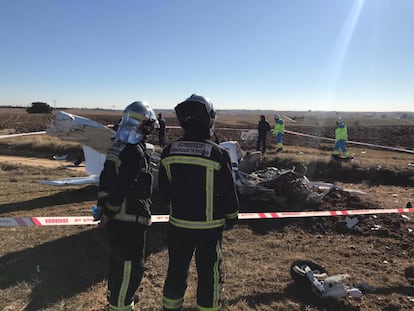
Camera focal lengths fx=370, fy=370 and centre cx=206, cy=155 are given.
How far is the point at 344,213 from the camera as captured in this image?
21.9 feet

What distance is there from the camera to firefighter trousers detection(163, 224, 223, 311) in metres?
3.05

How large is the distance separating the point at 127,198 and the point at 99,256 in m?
2.70

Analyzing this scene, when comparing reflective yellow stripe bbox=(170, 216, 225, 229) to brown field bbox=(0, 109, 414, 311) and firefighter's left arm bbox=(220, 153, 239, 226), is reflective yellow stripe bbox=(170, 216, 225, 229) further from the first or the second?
brown field bbox=(0, 109, 414, 311)

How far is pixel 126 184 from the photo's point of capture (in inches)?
120

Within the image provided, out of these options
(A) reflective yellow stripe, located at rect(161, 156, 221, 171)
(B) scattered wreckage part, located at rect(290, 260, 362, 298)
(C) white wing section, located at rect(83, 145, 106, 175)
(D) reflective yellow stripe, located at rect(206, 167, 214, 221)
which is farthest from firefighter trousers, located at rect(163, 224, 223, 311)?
(C) white wing section, located at rect(83, 145, 106, 175)

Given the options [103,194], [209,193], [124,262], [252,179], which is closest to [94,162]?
[252,179]

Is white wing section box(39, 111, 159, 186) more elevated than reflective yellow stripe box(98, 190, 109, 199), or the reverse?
white wing section box(39, 111, 159, 186)

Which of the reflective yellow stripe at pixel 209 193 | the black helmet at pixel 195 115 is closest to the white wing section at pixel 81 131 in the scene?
the black helmet at pixel 195 115

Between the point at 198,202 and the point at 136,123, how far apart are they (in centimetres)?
91

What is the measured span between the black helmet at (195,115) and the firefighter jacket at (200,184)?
110 mm

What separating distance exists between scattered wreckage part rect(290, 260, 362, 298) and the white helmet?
8.37 ft

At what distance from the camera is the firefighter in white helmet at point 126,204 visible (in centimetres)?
310

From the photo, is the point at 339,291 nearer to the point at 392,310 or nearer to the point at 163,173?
the point at 392,310

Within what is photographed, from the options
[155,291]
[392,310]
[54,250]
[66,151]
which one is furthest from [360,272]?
[66,151]
